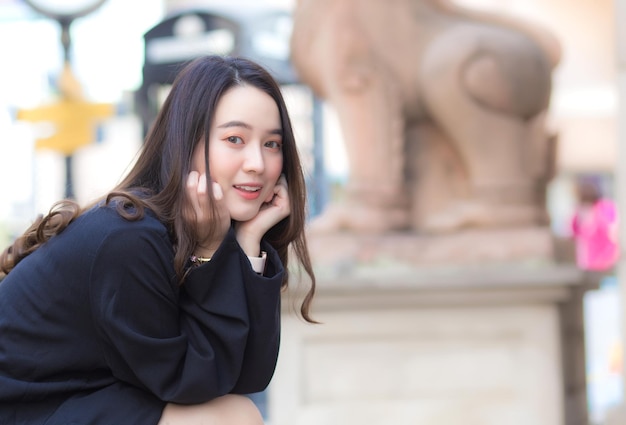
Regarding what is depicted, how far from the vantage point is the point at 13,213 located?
18.5m

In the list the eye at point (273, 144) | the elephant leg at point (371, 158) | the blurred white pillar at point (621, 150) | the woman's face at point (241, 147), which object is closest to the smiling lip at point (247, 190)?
the woman's face at point (241, 147)

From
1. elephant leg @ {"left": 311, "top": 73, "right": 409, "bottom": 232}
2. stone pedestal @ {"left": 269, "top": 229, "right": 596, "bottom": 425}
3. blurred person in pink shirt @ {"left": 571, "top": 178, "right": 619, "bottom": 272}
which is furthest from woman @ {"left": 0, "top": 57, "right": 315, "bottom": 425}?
A: blurred person in pink shirt @ {"left": 571, "top": 178, "right": 619, "bottom": 272}

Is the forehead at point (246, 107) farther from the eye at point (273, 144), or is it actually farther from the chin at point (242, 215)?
the chin at point (242, 215)

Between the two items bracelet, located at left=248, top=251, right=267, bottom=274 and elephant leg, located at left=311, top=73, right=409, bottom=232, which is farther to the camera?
elephant leg, located at left=311, top=73, right=409, bottom=232

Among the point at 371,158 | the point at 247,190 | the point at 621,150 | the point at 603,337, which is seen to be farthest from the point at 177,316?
the point at 603,337

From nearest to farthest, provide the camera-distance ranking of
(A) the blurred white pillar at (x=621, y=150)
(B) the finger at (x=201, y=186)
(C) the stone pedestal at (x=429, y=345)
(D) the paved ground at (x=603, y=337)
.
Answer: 1. (B) the finger at (x=201, y=186)
2. (A) the blurred white pillar at (x=621, y=150)
3. (C) the stone pedestal at (x=429, y=345)
4. (D) the paved ground at (x=603, y=337)

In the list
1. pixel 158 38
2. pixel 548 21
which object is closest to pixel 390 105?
pixel 158 38

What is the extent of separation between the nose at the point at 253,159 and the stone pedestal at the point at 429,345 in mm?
1916

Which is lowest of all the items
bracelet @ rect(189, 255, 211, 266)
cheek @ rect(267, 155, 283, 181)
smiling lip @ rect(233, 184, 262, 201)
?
bracelet @ rect(189, 255, 211, 266)

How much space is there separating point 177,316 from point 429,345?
220 centimetres

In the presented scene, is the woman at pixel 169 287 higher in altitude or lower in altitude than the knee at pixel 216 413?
higher

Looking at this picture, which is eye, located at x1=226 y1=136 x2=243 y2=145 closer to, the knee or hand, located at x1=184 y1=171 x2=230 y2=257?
hand, located at x1=184 y1=171 x2=230 y2=257

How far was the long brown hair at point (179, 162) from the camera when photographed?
6.57ft

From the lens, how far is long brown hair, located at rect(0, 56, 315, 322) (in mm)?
2002
